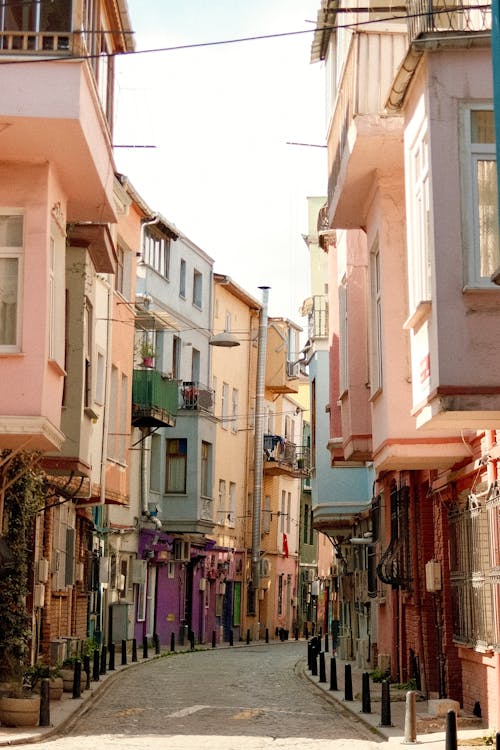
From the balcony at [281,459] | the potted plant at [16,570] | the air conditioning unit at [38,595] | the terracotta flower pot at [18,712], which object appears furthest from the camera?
the balcony at [281,459]

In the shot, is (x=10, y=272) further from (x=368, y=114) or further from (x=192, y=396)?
(x=192, y=396)

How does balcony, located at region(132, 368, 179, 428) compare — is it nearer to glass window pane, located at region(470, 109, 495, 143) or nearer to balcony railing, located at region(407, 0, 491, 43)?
balcony railing, located at region(407, 0, 491, 43)

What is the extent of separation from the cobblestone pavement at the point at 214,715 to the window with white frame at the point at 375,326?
467 cm

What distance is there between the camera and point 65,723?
17.2m

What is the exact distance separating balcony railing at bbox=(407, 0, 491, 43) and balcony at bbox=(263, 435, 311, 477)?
42.6 metres

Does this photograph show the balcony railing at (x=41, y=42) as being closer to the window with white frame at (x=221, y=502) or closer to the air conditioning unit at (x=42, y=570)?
the air conditioning unit at (x=42, y=570)

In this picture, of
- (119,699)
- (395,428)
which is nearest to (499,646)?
(395,428)

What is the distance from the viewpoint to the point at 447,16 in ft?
48.7

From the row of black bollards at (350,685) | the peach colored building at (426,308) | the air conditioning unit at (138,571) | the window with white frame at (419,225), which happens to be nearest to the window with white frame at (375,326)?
the peach colored building at (426,308)

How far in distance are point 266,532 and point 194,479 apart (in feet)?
45.4

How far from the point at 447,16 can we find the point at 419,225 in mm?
2424

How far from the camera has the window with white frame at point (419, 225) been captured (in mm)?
14000

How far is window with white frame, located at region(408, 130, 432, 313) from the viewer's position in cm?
1400

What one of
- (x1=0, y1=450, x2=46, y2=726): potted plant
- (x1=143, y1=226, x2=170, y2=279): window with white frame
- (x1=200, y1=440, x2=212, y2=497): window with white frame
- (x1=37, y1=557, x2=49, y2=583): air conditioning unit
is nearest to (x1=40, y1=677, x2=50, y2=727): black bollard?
(x1=0, y1=450, x2=46, y2=726): potted plant
